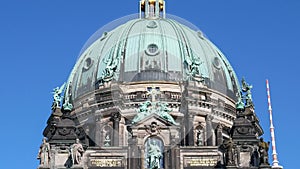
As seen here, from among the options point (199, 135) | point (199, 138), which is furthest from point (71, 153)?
point (199, 135)

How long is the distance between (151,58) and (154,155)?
17.1 m

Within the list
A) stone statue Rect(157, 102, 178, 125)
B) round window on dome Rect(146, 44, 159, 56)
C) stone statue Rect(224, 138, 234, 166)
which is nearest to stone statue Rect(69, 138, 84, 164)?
stone statue Rect(157, 102, 178, 125)

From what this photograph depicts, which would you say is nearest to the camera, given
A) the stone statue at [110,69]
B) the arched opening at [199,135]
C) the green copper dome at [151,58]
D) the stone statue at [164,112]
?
the stone statue at [164,112]

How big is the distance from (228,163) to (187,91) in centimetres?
1337

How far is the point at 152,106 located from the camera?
57312 millimetres

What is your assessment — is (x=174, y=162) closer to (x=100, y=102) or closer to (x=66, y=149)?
(x=66, y=149)

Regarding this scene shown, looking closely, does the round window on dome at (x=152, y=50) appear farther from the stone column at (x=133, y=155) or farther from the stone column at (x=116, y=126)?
the stone column at (x=133, y=155)

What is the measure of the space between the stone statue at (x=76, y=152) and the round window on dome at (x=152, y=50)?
60.7 ft

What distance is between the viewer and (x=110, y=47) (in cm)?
7088

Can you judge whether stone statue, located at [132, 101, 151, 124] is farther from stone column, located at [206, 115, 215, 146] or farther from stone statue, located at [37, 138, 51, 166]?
stone column, located at [206, 115, 215, 146]

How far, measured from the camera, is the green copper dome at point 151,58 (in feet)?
220

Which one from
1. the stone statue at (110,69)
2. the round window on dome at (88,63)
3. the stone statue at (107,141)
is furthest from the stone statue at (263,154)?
the round window on dome at (88,63)

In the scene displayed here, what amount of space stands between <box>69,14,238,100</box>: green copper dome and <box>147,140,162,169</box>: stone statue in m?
12.7

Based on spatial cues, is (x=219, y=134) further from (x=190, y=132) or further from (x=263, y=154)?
(x=263, y=154)
